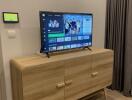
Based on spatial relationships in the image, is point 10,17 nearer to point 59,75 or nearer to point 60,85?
point 59,75

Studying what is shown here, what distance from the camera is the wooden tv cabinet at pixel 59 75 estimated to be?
182 cm

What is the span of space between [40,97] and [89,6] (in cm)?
176

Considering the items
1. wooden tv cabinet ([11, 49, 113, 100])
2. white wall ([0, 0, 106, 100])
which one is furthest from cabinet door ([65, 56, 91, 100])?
white wall ([0, 0, 106, 100])

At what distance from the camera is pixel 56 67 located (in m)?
1.97

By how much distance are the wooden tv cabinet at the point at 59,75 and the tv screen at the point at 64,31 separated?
0.45ft

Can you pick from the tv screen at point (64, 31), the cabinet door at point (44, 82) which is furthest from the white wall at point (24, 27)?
the cabinet door at point (44, 82)

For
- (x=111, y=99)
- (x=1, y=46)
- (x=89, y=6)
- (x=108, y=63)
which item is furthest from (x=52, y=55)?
(x=111, y=99)

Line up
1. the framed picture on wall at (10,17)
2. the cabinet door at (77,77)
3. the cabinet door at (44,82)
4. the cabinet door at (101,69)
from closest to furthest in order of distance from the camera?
the cabinet door at (44,82) < the framed picture on wall at (10,17) < the cabinet door at (77,77) < the cabinet door at (101,69)

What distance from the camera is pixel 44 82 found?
192 cm

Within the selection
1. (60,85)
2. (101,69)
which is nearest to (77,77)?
(60,85)

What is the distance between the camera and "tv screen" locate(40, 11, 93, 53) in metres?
2.05

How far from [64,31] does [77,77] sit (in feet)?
2.19

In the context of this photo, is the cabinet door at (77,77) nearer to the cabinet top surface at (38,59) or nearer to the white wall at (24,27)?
the cabinet top surface at (38,59)

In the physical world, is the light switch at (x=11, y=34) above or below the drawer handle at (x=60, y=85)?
above
